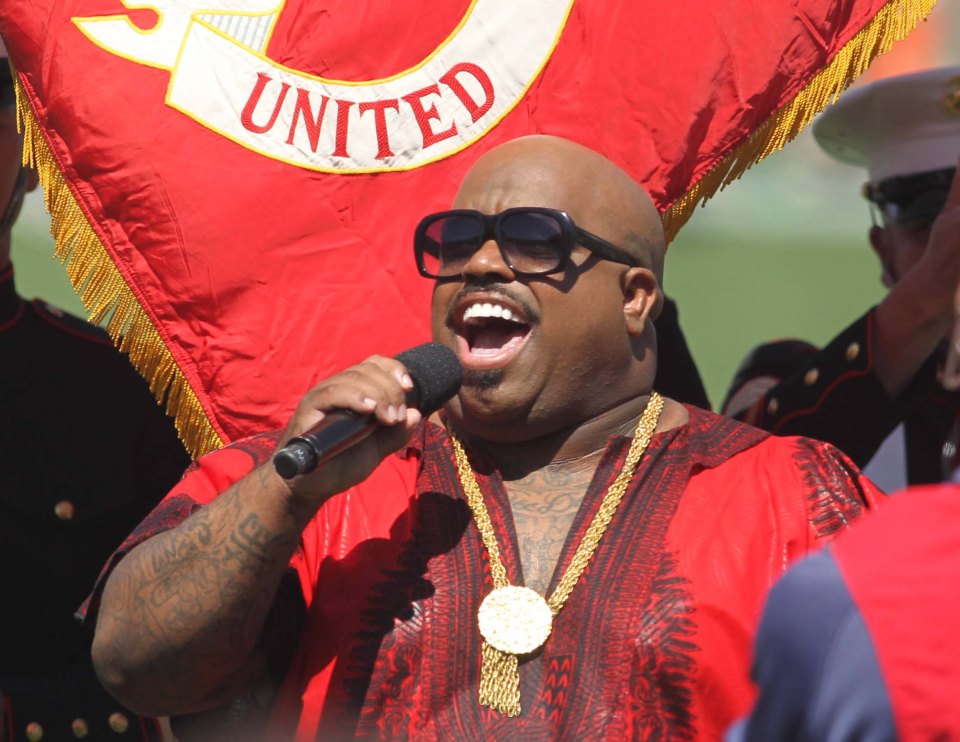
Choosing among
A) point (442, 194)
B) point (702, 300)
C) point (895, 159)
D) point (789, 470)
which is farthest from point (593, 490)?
point (702, 300)

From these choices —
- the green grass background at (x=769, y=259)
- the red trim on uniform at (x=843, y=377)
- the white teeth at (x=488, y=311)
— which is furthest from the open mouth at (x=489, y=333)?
the green grass background at (x=769, y=259)

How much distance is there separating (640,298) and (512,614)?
64 cm

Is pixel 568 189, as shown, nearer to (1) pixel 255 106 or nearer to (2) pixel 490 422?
(2) pixel 490 422

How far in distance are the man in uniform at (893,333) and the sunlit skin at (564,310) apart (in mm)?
575

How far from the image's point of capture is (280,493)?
2324 mm

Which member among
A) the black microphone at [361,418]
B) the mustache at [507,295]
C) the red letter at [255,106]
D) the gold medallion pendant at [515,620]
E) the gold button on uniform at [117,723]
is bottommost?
the gold button on uniform at [117,723]

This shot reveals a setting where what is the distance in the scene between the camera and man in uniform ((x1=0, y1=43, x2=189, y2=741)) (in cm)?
322

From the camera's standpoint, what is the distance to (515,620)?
7.94ft

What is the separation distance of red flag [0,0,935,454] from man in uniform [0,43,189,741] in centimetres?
21

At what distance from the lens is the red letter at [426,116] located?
10.7ft

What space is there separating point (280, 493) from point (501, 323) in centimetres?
55

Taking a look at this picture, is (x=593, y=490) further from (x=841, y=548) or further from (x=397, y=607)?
(x=841, y=548)

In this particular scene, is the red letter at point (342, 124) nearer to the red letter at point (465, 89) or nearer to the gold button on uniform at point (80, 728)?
the red letter at point (465, 89)

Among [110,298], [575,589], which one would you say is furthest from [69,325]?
[575,589]
